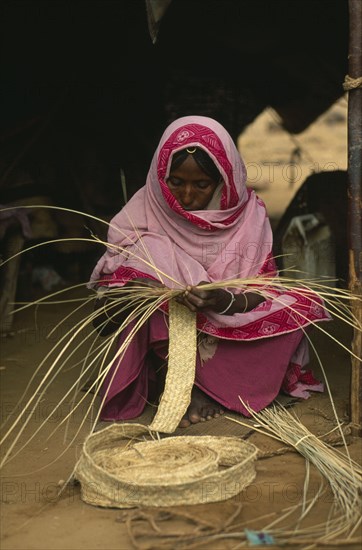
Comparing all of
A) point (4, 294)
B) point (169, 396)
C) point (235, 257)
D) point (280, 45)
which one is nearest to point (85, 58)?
point (280, 45)

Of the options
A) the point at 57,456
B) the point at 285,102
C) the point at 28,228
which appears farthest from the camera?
the point at 285,102

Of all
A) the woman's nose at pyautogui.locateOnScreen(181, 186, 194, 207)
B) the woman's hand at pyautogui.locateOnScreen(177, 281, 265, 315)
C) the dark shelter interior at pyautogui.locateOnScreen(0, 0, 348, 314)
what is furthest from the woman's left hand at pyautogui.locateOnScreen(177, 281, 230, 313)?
the dark shelter interior at pyautogui.locateOnScreen(0, 0, 348, 314)

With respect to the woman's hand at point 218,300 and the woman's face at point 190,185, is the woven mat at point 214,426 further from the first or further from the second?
the woman's face at point 190,185

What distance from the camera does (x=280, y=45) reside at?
564cm

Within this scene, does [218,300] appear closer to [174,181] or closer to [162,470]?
[174,181]

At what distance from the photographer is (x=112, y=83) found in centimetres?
624

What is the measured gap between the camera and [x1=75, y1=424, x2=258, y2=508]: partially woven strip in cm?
236

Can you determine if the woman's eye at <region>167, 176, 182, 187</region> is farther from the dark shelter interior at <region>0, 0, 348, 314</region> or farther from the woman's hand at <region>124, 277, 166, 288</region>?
the dark shelter interior at <region>0, 0, 348, 314</region>

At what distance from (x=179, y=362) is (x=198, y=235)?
571mm

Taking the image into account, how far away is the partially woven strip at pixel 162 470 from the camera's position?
2357 mm

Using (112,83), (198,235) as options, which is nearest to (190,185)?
(198,235)

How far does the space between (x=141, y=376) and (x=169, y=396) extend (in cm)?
27

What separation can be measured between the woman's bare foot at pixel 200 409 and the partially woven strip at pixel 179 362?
0.16 metres

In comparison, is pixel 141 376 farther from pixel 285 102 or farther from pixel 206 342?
pixel 285 102
